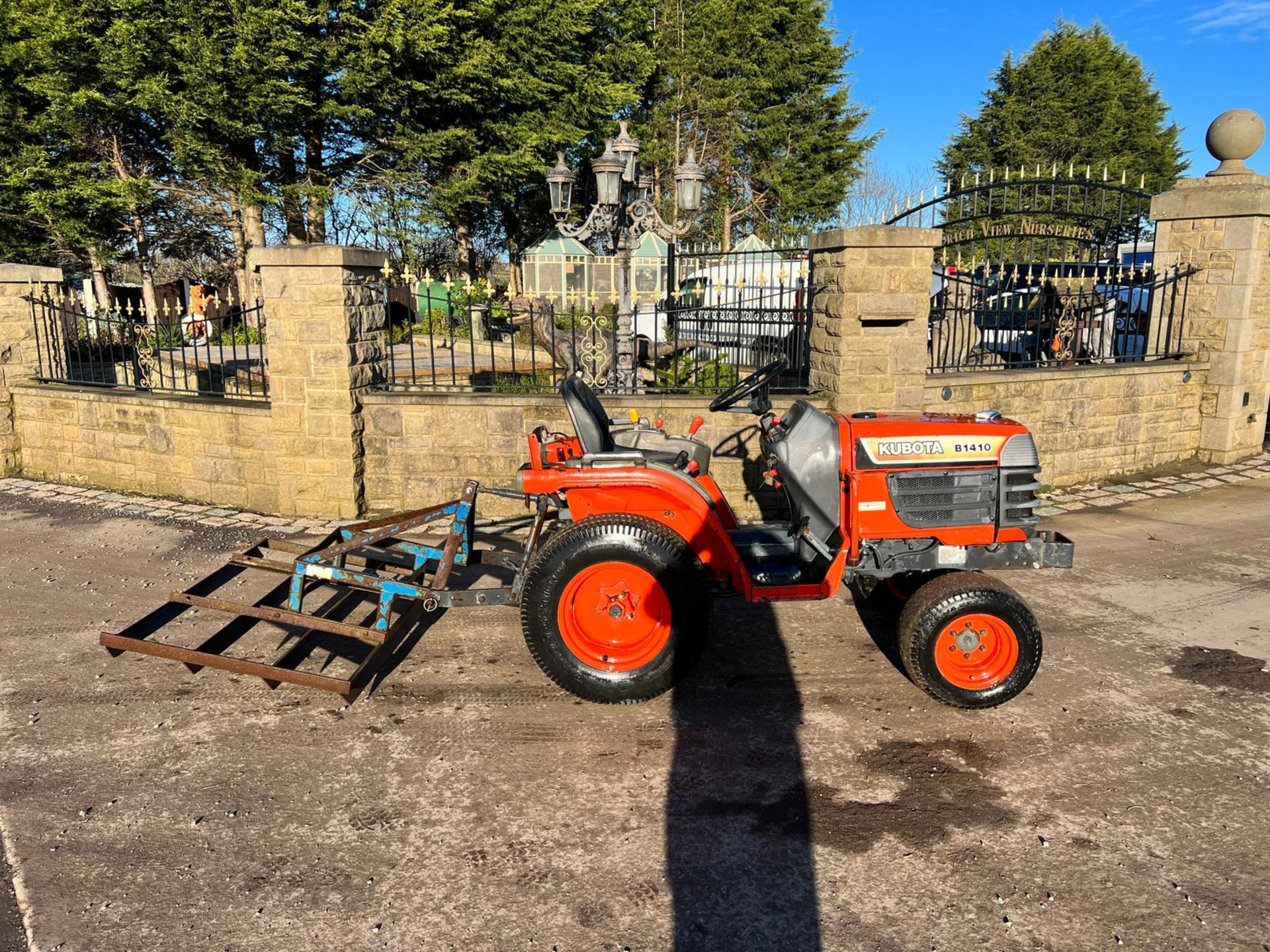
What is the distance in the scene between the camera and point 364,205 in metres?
23.2

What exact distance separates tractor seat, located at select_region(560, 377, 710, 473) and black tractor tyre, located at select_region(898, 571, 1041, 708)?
1328mm

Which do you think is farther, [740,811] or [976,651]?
[976,651]

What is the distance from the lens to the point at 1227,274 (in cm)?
848

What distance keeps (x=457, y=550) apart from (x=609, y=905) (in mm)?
1997

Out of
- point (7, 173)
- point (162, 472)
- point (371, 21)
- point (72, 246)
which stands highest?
point (371, 21)

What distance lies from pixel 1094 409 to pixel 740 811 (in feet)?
20.9

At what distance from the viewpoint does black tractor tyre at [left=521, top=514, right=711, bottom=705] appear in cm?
385

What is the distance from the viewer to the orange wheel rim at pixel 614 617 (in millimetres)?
3918

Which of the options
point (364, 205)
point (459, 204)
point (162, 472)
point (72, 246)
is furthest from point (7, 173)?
point (162, 472)

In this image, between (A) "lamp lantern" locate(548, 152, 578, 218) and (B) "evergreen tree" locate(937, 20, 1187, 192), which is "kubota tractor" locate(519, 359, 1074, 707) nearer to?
(A) "lamp lantern" locate(548, 152, 578, 218)

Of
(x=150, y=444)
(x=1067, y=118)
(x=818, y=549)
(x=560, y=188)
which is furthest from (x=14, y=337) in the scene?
(x=1067, y=118)

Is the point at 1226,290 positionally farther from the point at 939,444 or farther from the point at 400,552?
the point at 400,552

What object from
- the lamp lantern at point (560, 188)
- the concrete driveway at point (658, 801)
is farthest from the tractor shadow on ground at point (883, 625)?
the lamp lantern at point (560, 188)

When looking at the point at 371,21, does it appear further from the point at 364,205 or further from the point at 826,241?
the point at 826,241
